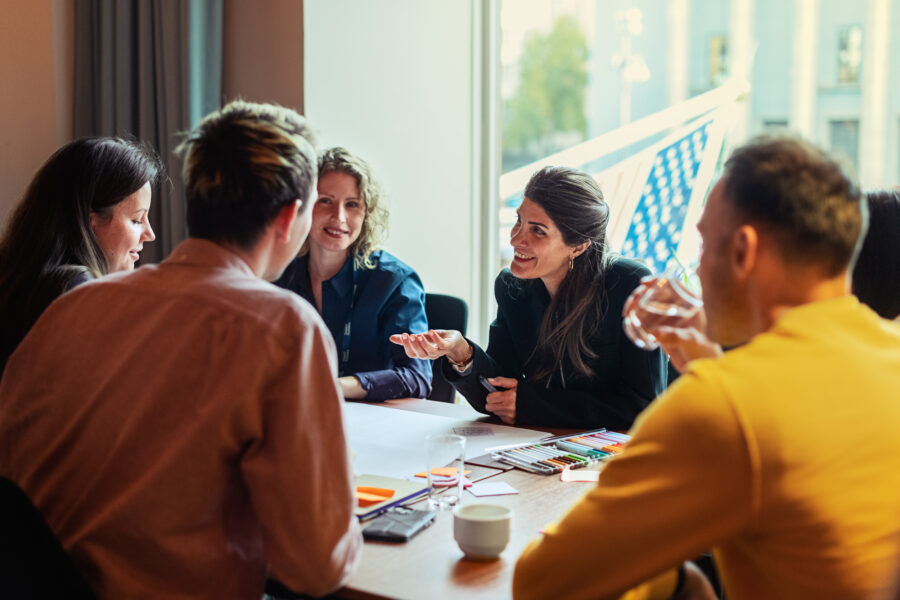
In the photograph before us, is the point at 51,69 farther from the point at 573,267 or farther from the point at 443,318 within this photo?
the point at 573,267

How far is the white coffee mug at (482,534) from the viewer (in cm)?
133

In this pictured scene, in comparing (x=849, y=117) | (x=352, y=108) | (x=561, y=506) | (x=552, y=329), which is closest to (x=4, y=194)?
(x=352, y=108)

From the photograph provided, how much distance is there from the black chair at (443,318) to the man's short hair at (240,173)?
1581mm

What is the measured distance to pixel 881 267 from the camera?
158 cm

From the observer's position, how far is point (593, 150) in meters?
3.69

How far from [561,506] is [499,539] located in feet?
0.87

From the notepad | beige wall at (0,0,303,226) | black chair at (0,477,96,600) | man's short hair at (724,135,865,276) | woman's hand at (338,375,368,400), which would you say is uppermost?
beige wall at (0,0,303,226)

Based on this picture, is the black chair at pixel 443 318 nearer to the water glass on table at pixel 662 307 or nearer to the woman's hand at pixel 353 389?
the woman's hand at pixel 353 389

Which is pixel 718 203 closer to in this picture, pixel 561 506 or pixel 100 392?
pixel 561 506

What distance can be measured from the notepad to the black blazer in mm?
558

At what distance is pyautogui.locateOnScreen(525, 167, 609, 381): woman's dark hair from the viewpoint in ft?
7.73

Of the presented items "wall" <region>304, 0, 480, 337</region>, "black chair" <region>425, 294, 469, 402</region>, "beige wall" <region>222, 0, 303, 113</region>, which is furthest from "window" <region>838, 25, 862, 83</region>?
"beige wall" <region>222, 0, 303, 113</region>

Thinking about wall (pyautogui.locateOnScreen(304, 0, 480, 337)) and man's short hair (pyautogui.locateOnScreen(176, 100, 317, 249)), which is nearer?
man's short hair (pyautogui.locateOnScreen(176, 100, 317, 249))

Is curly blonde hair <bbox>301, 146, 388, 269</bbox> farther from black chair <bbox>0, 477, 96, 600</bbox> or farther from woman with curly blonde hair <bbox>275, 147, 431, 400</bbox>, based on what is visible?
black chair <bbox>0, 477, 96, 600</bbox>
